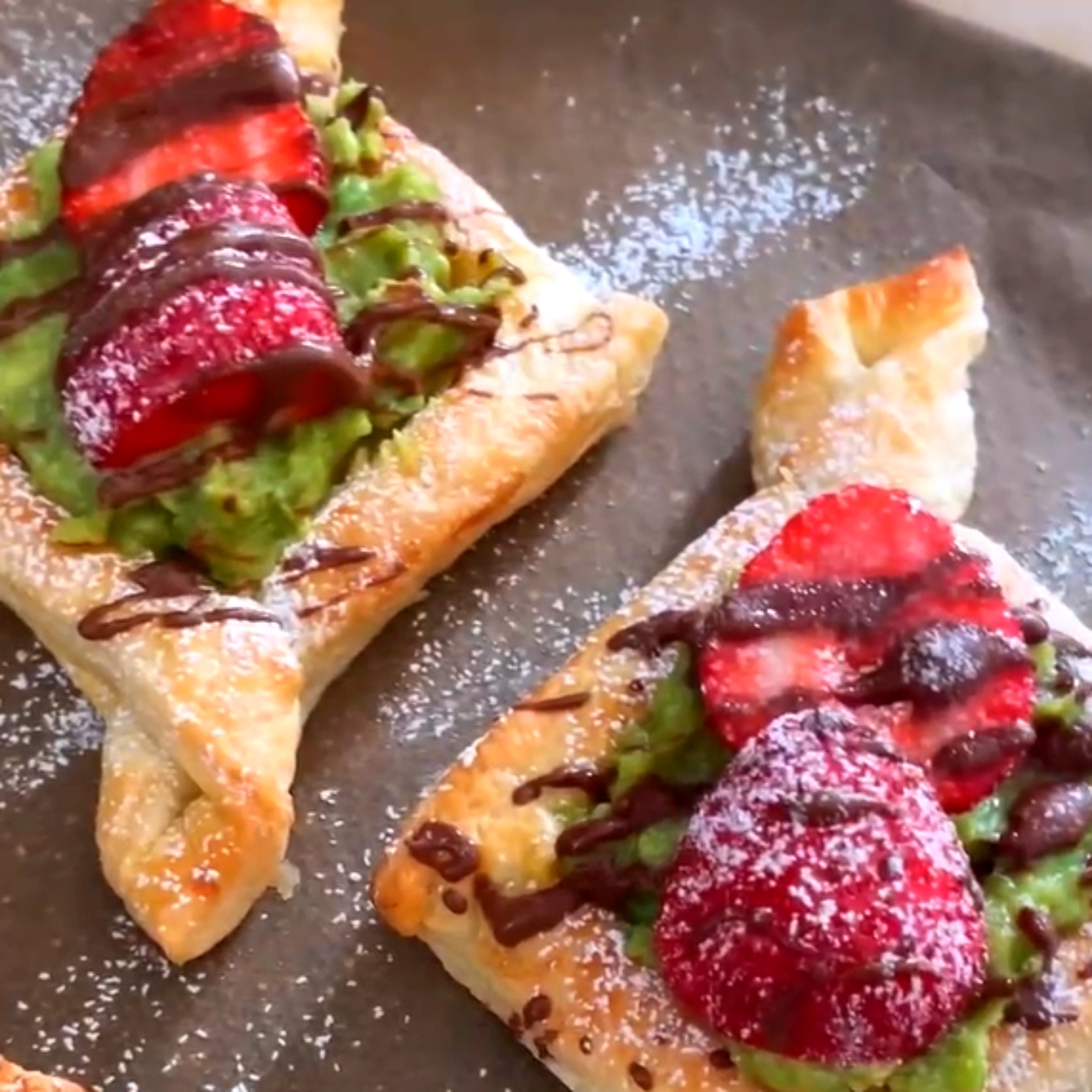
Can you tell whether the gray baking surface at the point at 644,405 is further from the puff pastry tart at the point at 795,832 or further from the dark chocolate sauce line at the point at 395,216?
the dark chocolate sauce line at the point at 395,216

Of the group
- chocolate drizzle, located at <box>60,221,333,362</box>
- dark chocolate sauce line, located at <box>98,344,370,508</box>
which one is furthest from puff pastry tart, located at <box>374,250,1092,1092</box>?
chocolate drizzle, located at <box>60,221,333,362</box>

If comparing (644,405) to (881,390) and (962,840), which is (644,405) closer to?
(881,390)

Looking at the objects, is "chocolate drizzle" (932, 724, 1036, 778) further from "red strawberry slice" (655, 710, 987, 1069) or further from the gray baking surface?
the gray baking surface

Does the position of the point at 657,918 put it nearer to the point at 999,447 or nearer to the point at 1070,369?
the point at 999,447

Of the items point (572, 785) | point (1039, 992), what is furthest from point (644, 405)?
point (1039, 992)

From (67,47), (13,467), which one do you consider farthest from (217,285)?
(67,47)

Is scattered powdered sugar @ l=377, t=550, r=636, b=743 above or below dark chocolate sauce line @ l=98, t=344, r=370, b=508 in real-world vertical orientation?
below

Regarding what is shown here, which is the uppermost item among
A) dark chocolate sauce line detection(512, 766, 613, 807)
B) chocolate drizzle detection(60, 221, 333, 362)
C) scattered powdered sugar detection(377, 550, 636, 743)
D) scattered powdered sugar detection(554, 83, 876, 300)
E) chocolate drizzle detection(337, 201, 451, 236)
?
chocolate drizzle detection(60, 221, 333, 362)
